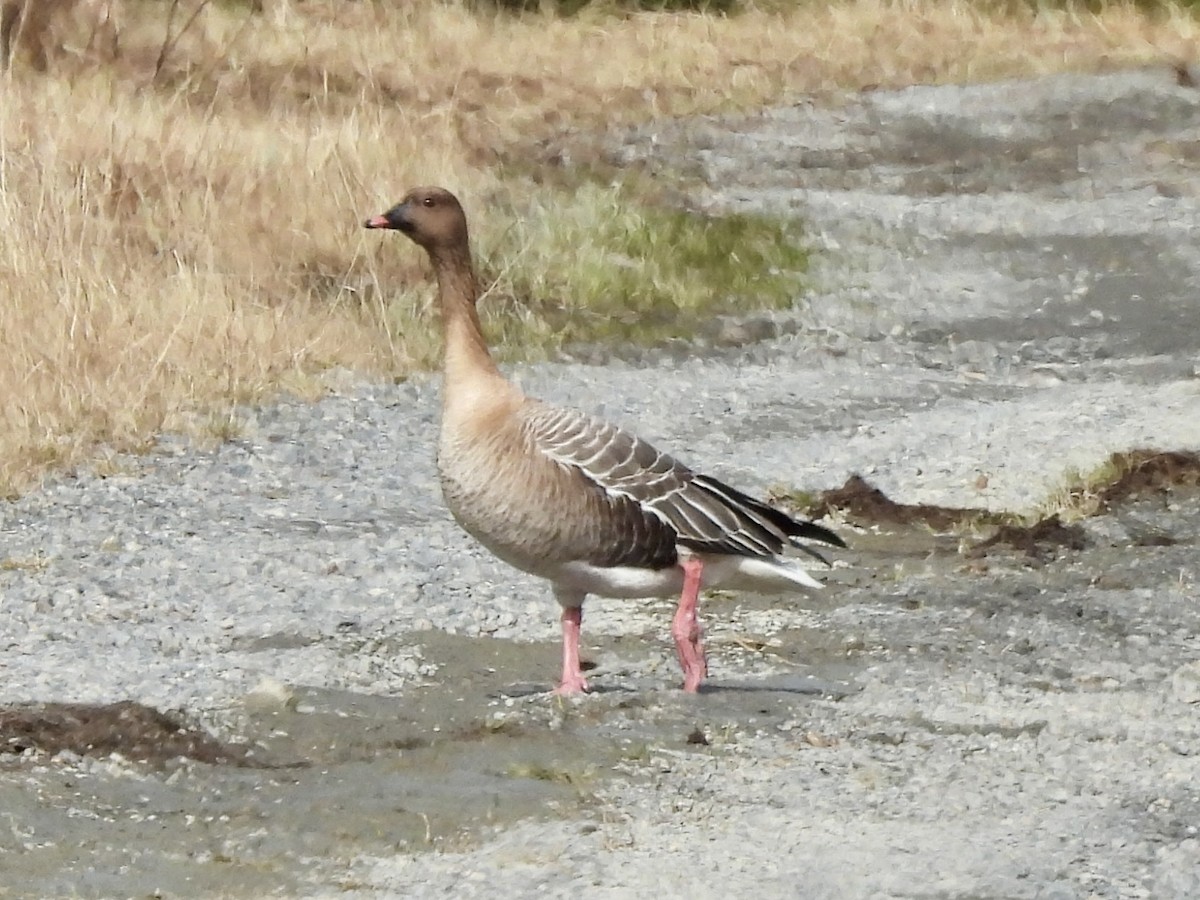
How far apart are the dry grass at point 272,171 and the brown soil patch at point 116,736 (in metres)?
3.68

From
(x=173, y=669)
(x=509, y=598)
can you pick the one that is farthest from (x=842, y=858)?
(x=509, y=598)

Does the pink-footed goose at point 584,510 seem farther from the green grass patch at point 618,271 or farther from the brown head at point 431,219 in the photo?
the green grass patch at point 618,271

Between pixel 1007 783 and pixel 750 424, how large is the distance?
22.0 ft

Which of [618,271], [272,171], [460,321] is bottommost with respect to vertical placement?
[618,271]

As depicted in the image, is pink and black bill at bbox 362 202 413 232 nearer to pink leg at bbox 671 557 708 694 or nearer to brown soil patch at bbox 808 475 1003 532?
A: pink leg at bbox 671 557 708 694

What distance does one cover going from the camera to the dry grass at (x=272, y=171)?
12016 millimetres

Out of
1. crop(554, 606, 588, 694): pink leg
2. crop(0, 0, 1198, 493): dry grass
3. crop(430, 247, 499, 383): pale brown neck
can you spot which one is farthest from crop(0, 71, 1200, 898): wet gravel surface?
crop(430, 247, 499, 383): pale brown neck

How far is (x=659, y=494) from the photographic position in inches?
291

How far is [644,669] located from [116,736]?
196 centimetres

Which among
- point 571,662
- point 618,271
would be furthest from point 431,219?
point 618,271

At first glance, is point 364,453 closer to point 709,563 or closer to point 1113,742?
point 709,563

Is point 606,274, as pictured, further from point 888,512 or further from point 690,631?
point 690,631

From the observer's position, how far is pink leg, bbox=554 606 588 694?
7.34 m

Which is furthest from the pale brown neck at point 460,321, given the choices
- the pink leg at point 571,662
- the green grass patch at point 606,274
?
the green grass patch at point 606,274
